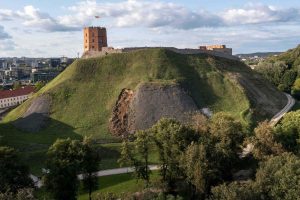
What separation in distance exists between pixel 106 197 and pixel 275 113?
55414 mm

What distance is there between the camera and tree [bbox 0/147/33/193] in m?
38.9

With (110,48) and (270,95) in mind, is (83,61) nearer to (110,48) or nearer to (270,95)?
(110,48)

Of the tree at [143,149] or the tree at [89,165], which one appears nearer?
the tree at [89,165]

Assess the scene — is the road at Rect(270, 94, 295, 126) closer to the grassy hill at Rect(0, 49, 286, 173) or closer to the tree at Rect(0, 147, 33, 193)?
the grassy hill at Rect(0, 49, 286, 173)

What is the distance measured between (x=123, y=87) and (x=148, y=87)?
5.28 meters

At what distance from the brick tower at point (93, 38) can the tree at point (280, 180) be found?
70.6 meters

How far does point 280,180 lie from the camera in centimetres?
3625

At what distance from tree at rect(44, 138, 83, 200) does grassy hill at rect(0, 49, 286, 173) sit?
19.7m

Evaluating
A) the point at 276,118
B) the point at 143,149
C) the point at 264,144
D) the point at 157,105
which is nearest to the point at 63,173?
the point at 143,149

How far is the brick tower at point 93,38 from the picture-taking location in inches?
4045

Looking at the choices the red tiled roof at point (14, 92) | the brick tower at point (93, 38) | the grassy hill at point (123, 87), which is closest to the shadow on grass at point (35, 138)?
the grassy hill at point (123, 87)

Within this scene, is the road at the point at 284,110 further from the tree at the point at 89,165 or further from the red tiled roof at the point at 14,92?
the red tiled roof at the point at 14,92

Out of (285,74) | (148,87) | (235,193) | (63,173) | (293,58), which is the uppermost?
(293,58)

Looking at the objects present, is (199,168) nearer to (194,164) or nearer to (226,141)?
(194,164)
